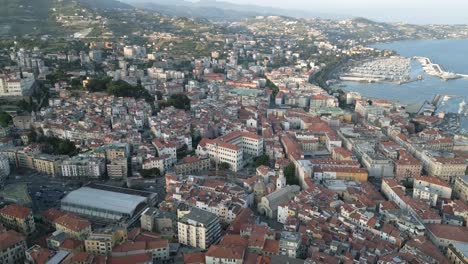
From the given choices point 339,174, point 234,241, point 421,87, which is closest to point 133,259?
point 234,241

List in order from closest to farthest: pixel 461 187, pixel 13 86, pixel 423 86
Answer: pixel 461 187
pixel 13 86
pixel 423 86

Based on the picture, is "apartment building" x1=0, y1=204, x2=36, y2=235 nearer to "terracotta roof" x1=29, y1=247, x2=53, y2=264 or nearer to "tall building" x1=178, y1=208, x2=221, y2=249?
"terracotta roof" x1=29, y1=247, x2=53, y2=264

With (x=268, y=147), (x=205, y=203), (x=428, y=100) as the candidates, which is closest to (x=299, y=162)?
(x=268, y=147)

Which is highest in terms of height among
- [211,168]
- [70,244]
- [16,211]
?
[16,211]

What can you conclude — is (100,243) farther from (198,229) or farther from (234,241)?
(234,241)

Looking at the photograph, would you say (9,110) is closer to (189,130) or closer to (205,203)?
(189,130)

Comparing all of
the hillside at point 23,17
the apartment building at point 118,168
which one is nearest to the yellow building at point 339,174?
the apartment building at point 118,168

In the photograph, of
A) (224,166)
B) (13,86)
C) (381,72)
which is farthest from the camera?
(381,72)
